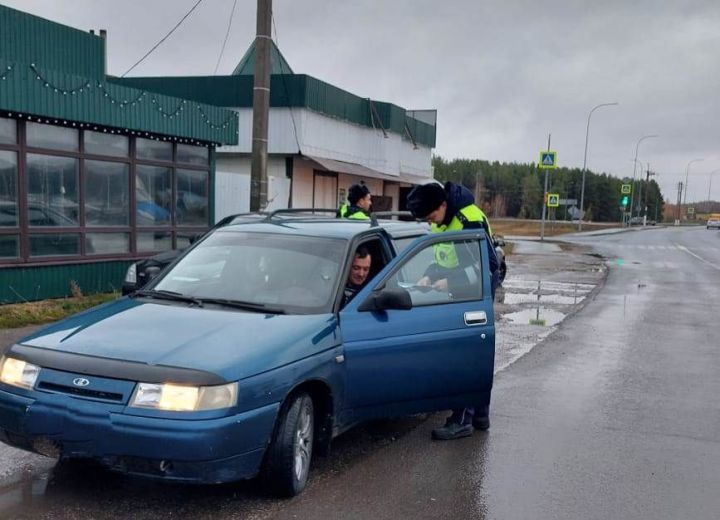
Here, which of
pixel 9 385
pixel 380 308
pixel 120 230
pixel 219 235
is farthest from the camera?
pixel 120 230

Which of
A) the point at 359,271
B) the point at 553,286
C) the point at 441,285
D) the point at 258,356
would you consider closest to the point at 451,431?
the point at 441,285

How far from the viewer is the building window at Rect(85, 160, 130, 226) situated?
38.4 ft

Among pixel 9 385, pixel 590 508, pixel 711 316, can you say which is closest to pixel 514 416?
pixel 590 508

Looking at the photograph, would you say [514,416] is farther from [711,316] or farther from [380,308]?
[711,316]

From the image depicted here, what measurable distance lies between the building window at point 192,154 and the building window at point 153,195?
0.52 meters

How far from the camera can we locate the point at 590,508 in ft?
13.9

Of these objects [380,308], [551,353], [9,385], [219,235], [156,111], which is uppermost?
[156,111]

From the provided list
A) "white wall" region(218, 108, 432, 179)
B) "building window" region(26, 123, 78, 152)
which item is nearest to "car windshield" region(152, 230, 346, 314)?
"building window" region(26, 123, 78, 152)

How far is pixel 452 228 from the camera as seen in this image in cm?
578

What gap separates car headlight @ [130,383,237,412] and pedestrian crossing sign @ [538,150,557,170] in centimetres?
3114

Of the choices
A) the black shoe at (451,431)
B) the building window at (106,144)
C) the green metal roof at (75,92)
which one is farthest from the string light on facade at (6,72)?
the black shoe at (451,431)

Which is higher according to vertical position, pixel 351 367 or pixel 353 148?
pixel 353 148

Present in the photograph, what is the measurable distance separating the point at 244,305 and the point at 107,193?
8.65 metres

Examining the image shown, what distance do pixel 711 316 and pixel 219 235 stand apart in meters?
10.5
